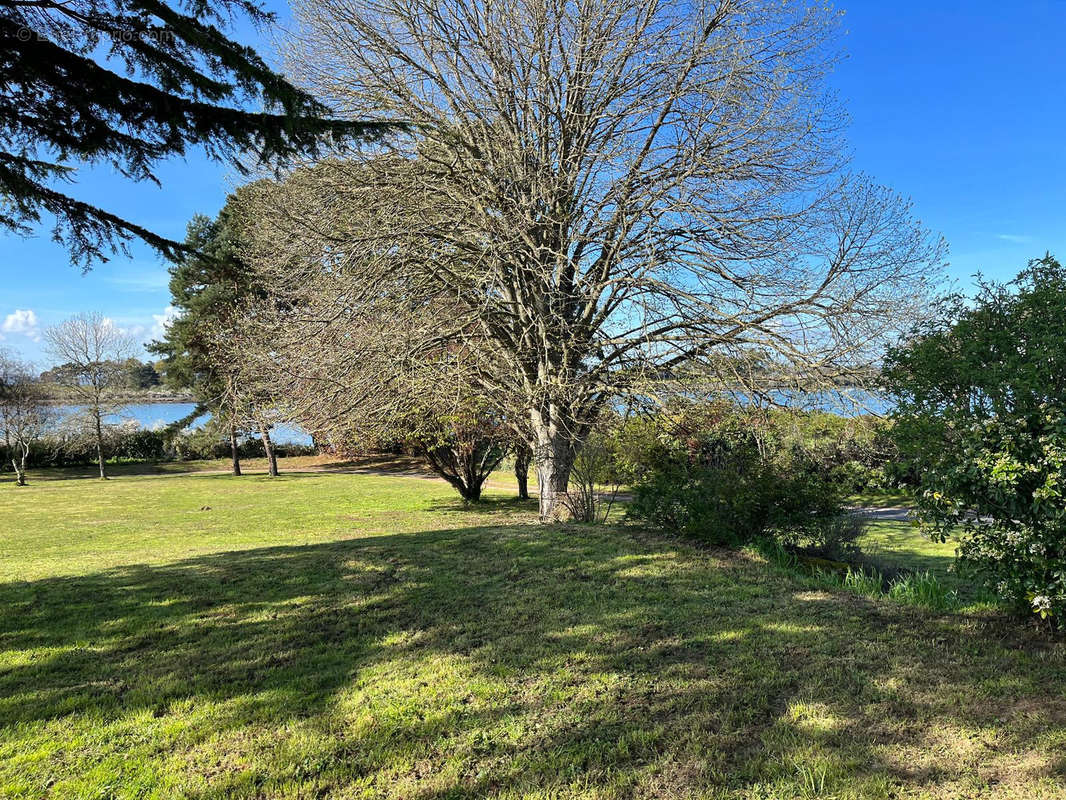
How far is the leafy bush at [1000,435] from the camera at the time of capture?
3.67 m

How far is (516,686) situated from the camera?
3486 mm

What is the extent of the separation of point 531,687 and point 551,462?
6.02 meters

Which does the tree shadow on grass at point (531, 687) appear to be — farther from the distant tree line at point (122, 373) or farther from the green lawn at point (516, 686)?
the distant tree line at point (122, 373)

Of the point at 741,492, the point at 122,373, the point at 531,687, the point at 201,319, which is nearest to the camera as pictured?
the point at 531,687

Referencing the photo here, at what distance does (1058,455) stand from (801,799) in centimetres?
261

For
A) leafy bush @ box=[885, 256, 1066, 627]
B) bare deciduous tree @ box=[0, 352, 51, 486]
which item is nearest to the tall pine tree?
bare deciduous tree @ box=[0, 352, 51, 486]

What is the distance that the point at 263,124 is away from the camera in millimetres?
4516

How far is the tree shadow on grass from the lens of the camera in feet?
8.77

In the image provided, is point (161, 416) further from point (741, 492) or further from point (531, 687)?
point (531, 687)

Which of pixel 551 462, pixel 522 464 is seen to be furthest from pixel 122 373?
pixel 551 462

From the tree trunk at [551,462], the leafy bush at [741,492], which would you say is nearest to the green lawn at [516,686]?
the leafy bush at [741,492]

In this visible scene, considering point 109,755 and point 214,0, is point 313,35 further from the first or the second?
point 109,755

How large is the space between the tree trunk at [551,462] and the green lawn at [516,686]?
2931 mm

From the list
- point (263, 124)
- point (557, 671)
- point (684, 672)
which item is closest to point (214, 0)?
point (263, 124)
